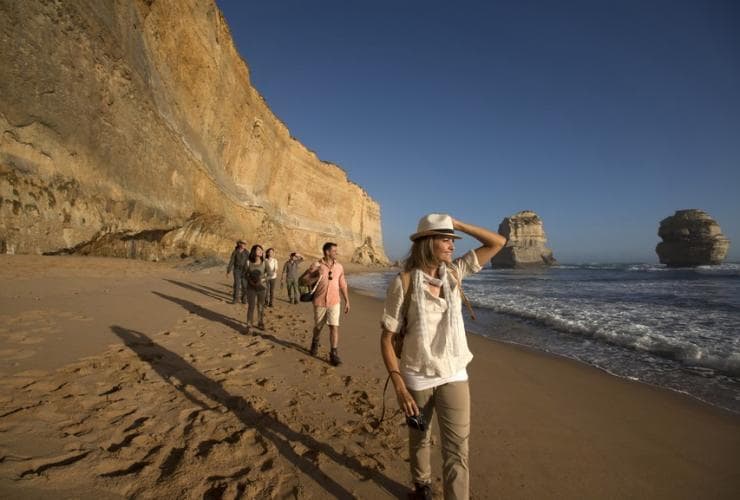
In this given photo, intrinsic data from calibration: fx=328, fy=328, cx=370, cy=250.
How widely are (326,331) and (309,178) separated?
3459 centimetres

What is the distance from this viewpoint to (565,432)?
3.46 metres

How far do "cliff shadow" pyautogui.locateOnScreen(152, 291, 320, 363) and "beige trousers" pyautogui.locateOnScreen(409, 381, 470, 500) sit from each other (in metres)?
3.37

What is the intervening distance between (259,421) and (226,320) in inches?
183

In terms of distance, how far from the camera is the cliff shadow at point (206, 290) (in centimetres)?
1034

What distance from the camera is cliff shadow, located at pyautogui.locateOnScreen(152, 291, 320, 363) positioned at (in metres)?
5.92

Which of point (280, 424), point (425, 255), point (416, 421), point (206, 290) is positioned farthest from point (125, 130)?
point (416, 421)

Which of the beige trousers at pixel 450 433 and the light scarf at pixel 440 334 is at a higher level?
the light scarf at pixel 440 334

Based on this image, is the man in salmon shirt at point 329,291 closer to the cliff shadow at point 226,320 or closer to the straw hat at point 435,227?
the cliff shadow at point 226,320

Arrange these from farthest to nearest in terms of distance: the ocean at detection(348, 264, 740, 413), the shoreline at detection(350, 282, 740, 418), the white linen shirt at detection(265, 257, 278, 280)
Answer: the white linen shirt at detection(265, 257, 278, 280) → the ocean at detection(348, 264, 740, 413) → the shoreline at detection(350, 282, 740, 418)

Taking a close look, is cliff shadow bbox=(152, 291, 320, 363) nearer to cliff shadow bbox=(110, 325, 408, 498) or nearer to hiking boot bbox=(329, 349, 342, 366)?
hiking boot bbox=(329, 349, 342, 366)

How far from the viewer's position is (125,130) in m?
13.6

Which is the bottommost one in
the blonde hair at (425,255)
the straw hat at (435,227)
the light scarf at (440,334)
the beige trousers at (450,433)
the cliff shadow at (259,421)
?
the cliff shadow at (259,421)

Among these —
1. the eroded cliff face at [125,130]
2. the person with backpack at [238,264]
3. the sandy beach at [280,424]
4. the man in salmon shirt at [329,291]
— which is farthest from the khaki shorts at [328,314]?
the eroded cliff face at [125,130]

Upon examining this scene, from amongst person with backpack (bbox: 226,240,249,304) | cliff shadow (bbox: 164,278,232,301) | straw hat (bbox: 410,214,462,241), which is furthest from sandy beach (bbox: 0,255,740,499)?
cliff shadow (bbox: 164,278,232,301)
